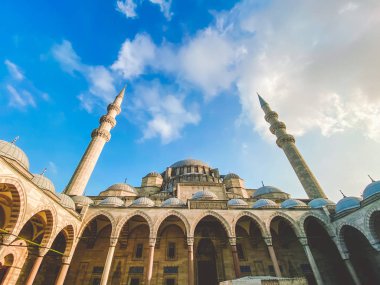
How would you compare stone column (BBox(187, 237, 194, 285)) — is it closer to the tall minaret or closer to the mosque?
the mosque

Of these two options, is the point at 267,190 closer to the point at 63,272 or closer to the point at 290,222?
the point at 290,222

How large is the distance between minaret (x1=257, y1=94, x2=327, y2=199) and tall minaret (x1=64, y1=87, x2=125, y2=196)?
21.8 metres

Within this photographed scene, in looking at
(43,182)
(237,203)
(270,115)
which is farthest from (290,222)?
(270,115)

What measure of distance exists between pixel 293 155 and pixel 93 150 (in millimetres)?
23155

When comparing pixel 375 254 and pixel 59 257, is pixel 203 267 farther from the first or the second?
pixel 375 254

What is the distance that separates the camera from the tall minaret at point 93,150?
1841 cm

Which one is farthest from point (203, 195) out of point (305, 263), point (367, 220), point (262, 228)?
point (367, 220)

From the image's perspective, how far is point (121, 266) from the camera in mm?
14445

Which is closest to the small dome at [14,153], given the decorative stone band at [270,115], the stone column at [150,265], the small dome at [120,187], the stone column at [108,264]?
the stone column at [108,264]

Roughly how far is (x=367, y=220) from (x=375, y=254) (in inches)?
153

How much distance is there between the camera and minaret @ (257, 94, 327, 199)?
66.4 feet

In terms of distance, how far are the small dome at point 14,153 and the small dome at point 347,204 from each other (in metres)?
21.5

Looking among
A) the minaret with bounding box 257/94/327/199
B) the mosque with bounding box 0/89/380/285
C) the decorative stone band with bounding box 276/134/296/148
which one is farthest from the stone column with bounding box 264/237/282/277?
the decorative stone band with bounding box 276/134/296/148

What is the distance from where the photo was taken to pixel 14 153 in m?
11.6
